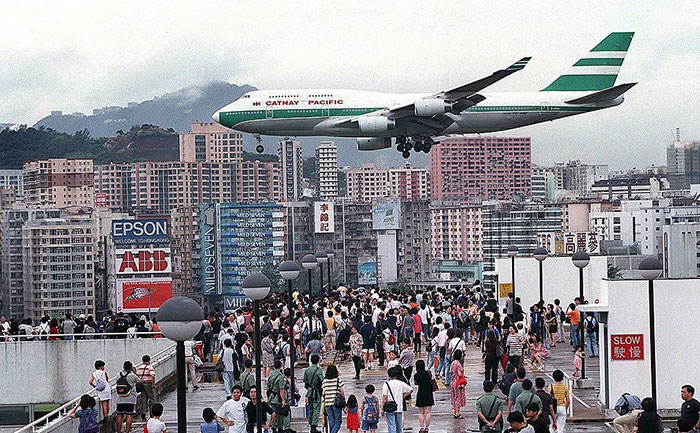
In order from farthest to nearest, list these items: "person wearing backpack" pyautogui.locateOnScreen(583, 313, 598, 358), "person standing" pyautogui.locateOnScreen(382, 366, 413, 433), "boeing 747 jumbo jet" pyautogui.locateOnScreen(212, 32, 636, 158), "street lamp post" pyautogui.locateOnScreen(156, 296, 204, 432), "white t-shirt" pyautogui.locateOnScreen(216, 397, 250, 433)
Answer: "boeing 747 jumbo jet" pyautogui.locateOnScreen(212, 32, 636, 158)
"person wearing backpack" pyautogui.locateOnScreen(583, 313, 598, 358)
"person standing" pyautogui.locateOnScreen(382, 366, 413, 433)
"white t-shirt" pyautogui.locateOnScreen(216, 397, 250, 433)
"street lamp post" pyautogui.locateOnScreen(156, 296, 204, 432)

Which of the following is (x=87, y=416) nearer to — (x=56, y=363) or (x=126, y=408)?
(x=126, y=408)

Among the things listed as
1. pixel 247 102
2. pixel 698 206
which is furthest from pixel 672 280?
pixel 698 206

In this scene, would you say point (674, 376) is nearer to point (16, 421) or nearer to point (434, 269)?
point (16, 421)

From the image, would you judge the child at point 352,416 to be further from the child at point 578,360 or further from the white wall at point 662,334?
the child at point 578,360

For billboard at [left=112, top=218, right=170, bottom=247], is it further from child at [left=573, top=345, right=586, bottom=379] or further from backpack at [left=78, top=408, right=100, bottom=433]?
backpack at [left=78, top=408, right=100, bottom=433]

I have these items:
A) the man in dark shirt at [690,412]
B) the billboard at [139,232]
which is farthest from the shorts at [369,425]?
the billboard at [139,232]

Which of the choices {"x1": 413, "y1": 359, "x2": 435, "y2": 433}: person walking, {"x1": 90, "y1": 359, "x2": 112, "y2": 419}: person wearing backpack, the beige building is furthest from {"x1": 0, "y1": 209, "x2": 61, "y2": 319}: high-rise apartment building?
{"x1": 413, "y1": 359, "x2": 435, "y2": 433}: person walking

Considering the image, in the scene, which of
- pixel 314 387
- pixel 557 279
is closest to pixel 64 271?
pixel 557 279
